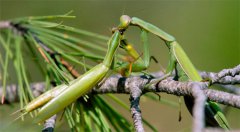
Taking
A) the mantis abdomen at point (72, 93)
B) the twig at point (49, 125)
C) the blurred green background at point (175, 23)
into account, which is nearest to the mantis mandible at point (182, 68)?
the mantis abdomen at point (72, 93)

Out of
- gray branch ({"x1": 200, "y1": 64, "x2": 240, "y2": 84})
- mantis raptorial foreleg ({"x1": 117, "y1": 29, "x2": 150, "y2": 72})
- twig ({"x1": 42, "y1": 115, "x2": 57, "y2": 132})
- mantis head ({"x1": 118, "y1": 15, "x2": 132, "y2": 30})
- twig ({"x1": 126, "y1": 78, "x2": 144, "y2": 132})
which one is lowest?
twig ({"x1": 42, "y1": 115, "x2": 57, "y2": 132})

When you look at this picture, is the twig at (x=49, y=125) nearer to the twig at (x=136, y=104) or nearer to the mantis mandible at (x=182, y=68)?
the twig at (x=136, y=104)

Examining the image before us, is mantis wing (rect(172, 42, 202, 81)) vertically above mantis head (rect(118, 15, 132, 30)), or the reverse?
mantis head (rect(118, 15, 132, 30))

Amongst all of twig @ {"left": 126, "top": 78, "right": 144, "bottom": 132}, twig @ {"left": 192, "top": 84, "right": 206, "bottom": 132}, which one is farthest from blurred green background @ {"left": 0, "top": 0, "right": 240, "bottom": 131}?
twig @ {"left": 192, "top": 84, "right": 206, "bottom": 132}

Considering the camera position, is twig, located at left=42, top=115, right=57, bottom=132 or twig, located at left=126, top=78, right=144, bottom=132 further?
twig, located at left=42, top=115, right=57, bottom=132

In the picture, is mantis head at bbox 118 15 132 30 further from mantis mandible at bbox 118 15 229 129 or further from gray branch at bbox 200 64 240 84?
gray branch at bbox 200 64 240 84

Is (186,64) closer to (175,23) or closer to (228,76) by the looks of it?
(228,76)
